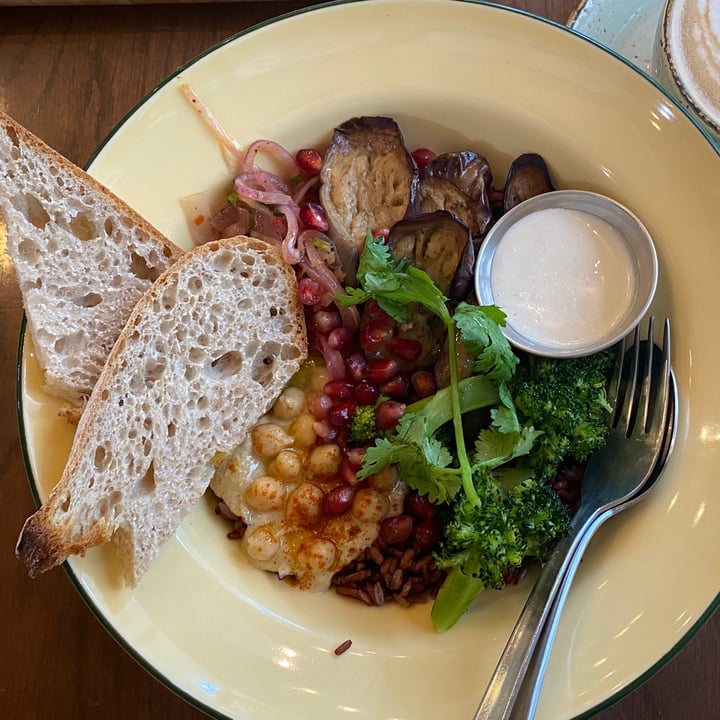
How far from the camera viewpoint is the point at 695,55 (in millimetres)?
2682

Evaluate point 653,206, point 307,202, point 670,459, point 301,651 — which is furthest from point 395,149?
point 301,651

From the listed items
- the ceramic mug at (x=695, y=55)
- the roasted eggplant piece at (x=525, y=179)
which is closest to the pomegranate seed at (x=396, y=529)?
the roasted eggplant piece at (x=525, y=179)

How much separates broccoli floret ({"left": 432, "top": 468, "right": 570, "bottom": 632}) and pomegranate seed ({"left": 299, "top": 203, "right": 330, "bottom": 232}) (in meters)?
1.04

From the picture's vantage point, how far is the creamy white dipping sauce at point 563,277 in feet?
7.90

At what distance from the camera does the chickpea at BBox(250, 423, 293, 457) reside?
2.51 metres

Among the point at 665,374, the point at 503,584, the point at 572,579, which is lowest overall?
the point at 503,584

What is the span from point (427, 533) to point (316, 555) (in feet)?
1.27

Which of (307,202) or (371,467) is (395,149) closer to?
(307,202)

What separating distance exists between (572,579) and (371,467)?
71 cm

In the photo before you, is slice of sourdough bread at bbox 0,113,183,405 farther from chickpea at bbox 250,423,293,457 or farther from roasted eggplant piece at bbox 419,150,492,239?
roasted eggplant piece at bbox 419,150,492,239

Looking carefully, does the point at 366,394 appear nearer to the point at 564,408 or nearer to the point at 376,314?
the point at 376,314

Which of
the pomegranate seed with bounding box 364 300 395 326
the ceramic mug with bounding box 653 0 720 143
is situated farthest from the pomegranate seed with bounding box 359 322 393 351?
the ceramic mug with bounding box 653 0 720 143

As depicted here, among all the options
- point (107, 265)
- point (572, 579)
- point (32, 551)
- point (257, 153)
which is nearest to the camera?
point (32, 551)

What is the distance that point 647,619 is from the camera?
2.05 m
